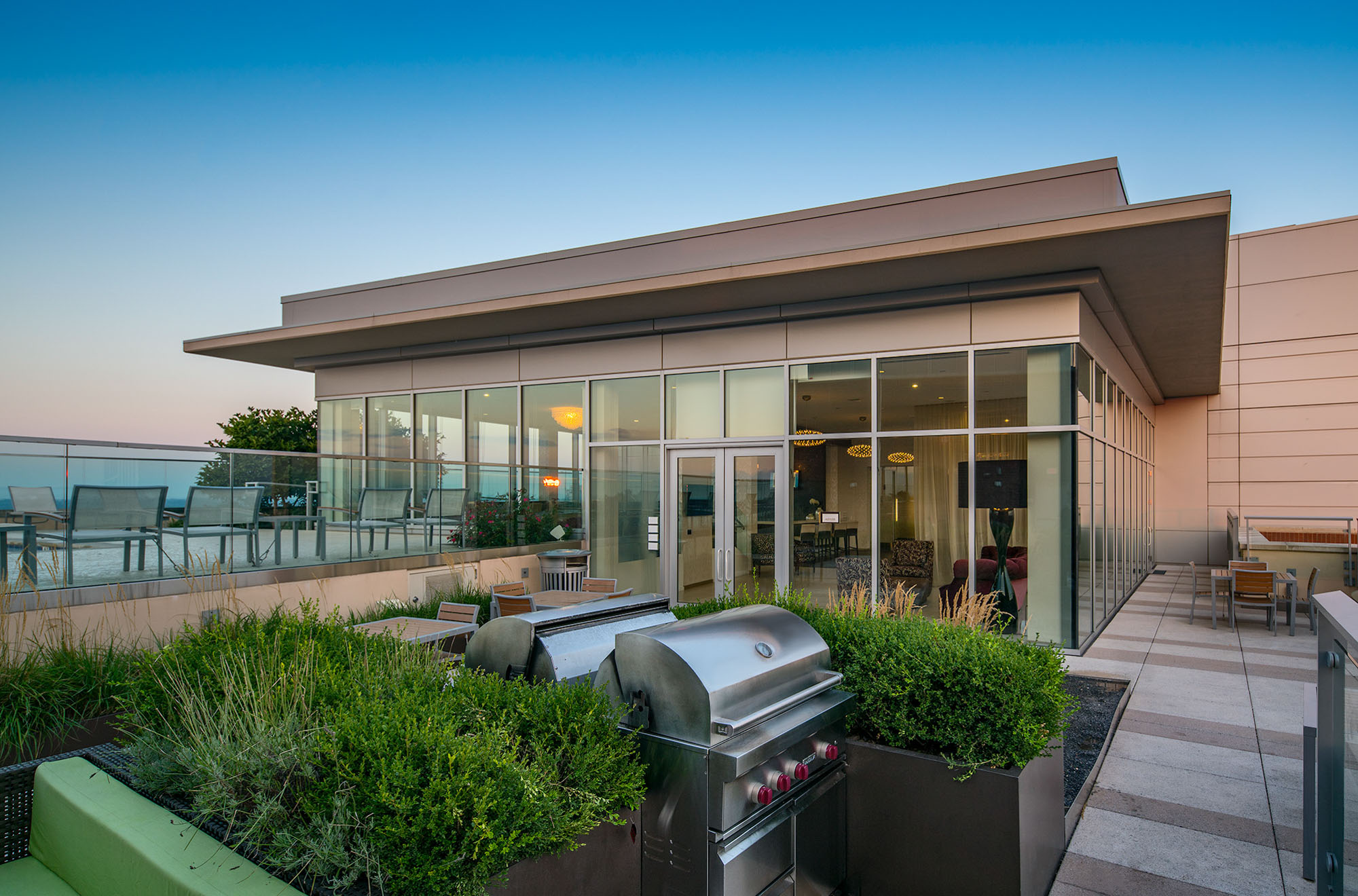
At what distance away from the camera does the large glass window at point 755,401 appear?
1001 cm

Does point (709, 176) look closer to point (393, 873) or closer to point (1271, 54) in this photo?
point (1271, 54)

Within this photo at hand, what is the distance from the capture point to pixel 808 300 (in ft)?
31.0

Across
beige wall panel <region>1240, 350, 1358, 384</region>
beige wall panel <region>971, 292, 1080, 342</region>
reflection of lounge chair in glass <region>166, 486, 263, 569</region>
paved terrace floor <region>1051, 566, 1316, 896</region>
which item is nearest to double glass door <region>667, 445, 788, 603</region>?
beige wall panel <region>971, 292, 1080, 342</region>

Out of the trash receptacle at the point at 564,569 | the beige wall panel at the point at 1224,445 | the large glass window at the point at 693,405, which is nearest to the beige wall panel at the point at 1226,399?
the beige wall panel at the point at 1224,445

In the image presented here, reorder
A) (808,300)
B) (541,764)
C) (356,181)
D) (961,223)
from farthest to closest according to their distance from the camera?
(356,181), (808,300), (961,223), (541,764)

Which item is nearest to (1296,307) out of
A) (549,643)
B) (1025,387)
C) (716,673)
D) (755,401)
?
(1025,387)

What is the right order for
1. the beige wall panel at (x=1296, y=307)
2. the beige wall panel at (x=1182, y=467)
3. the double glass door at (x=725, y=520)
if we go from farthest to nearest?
the beige wall panel at (x=1182, y=467)
the beige wall panel at (x=1296, y=307)
the double glass door at (x=725, y=520)

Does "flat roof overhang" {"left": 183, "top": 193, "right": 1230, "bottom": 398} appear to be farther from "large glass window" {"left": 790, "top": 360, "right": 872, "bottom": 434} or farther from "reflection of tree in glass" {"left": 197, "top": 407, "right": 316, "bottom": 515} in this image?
"reflection of tree in glass" {"left": 197, "top": 407, "right": 316, "bottom": 515}

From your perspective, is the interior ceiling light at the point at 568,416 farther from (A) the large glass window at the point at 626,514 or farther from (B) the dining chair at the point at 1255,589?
(B) the dining chair at the point at 1255,589

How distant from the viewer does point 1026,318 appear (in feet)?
27.5

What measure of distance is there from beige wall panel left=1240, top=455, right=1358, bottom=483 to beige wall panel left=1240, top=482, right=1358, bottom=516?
0.36 feet

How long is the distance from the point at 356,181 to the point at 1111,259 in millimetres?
16130

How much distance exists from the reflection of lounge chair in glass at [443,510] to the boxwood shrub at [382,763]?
22.1 feet

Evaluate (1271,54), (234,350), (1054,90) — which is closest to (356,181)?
(234,350)
